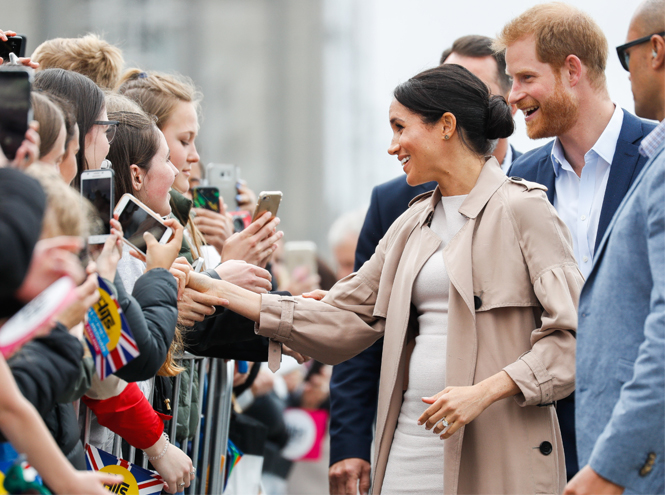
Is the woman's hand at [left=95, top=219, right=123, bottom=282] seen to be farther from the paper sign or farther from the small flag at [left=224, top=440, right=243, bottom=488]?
the small flag at [left=224, top=440, right=243, bottom=488]

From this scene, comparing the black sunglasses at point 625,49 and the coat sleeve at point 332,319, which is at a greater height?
the black sunglasses at point 625,49

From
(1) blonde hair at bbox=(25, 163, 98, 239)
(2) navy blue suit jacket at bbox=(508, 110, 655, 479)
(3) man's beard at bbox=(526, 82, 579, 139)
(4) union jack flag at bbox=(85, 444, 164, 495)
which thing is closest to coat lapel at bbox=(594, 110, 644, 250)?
(2) navy blue suit jacket at bbox=(508, 110, 655, 479)

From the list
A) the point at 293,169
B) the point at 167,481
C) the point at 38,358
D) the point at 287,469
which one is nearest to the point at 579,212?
the point at 167,481

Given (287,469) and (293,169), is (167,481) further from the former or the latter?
(293,169)

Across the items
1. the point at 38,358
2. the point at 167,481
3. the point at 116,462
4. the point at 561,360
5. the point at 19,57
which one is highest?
the point at 19,57

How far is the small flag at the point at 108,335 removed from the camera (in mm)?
1948

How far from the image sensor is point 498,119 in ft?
9.51

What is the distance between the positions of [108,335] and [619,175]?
2.08 m

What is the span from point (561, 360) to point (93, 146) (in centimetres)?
163

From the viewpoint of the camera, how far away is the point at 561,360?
8.07ft

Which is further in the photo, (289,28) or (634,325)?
(289,28)

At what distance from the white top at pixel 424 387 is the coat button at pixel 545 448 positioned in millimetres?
324

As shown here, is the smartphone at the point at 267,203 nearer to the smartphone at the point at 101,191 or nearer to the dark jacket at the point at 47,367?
the smartphone at the point at 101,191

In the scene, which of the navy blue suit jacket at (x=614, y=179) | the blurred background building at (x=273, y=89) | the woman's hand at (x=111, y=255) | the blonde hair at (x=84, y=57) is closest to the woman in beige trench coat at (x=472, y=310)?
the navy blue suit jacket at (x=614, y=179)
